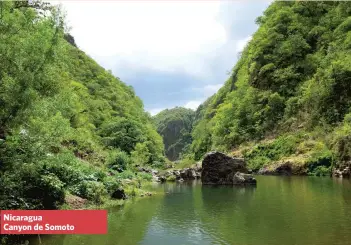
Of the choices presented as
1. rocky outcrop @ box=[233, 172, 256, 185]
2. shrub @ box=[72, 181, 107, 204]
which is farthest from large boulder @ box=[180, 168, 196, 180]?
shrub @ box=[72, 181, 107, 204]

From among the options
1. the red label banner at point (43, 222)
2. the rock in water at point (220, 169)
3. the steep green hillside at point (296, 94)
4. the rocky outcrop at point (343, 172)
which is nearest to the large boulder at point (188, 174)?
the rock in water at point (220, 169)

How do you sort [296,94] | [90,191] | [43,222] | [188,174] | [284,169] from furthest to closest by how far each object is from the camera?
[296,94], [284,169], [188,174], [90,191], [43,222]

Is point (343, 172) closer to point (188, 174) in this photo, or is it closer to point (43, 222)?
point (188, 174)

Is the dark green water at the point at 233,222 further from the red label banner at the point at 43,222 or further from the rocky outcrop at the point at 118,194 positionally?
the rocky outcrop at the point at 118,194

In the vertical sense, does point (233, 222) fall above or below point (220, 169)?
below

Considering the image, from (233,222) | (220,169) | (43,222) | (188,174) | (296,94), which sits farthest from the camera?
(296,94)

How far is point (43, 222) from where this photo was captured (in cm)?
1303

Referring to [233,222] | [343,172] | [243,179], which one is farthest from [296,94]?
[233,222]

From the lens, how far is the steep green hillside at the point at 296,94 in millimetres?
52781

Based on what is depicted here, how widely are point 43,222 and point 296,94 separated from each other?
2506 inches

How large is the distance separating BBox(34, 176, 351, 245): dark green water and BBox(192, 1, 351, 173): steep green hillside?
2422 centimetres

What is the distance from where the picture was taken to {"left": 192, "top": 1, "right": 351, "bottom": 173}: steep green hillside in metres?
52.8

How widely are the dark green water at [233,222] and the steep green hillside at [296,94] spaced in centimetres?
2422

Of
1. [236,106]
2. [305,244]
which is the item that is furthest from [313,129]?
[305,244]
